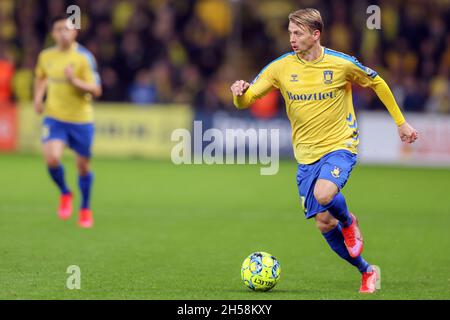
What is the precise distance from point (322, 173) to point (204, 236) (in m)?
3.75

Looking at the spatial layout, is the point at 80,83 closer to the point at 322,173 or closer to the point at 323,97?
the point at 323,97

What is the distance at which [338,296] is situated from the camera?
7.53m

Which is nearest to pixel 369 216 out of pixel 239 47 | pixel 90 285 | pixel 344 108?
pixel 344 108

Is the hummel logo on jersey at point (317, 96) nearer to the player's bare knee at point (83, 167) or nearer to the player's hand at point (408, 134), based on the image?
the player's hand at point (408, 134)

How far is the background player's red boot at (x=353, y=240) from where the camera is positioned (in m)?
7.84

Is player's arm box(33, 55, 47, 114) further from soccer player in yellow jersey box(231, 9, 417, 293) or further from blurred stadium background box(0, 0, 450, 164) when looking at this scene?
blurred stadium background box(0, 0, 450, 164)

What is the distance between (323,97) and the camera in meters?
8.05

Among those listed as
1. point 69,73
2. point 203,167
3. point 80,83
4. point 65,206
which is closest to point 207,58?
point 203,167

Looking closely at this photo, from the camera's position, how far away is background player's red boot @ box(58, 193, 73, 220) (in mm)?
12438

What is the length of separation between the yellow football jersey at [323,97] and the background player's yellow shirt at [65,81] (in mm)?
4357

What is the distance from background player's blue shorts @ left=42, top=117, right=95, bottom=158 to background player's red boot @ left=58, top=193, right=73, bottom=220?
2.31 ft

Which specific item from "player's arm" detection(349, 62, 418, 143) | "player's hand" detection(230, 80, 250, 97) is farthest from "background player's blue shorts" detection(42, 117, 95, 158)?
"player's arm" detection(349, 62, 418, 143)
